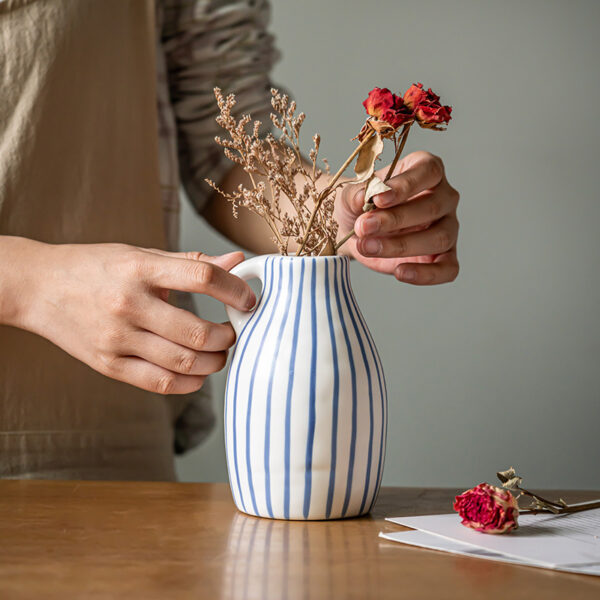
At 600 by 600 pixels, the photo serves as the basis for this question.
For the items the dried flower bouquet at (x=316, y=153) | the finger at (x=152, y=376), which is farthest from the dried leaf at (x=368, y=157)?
the finger at (x=152, y=376)

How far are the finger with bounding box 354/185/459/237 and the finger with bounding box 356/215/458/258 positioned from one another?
0.01 meters

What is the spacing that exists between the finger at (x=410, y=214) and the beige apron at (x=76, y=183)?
445mm

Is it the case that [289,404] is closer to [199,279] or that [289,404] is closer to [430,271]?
[199,279]

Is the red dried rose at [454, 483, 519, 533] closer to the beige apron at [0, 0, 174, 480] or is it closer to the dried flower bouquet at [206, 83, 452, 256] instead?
the dried flower bouquet at [206, 83, 452, 256]

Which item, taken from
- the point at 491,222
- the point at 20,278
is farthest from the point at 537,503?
the point at 491,222

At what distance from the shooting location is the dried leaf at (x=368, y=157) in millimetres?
626

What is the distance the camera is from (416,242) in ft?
2.58

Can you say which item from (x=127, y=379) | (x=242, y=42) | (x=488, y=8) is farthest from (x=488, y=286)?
(x=127, y=379)

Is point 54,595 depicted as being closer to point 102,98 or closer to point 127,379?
point 127,379

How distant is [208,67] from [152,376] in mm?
619

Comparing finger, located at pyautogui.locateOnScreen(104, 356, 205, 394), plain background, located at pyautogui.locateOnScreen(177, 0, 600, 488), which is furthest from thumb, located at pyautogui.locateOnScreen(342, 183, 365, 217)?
plain background, located at pyautogui.locateOnScreen(177, 0, 600, 488)

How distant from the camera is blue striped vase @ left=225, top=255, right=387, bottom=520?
61cm

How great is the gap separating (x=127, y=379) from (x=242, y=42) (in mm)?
642

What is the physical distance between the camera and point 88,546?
56 centimetres
